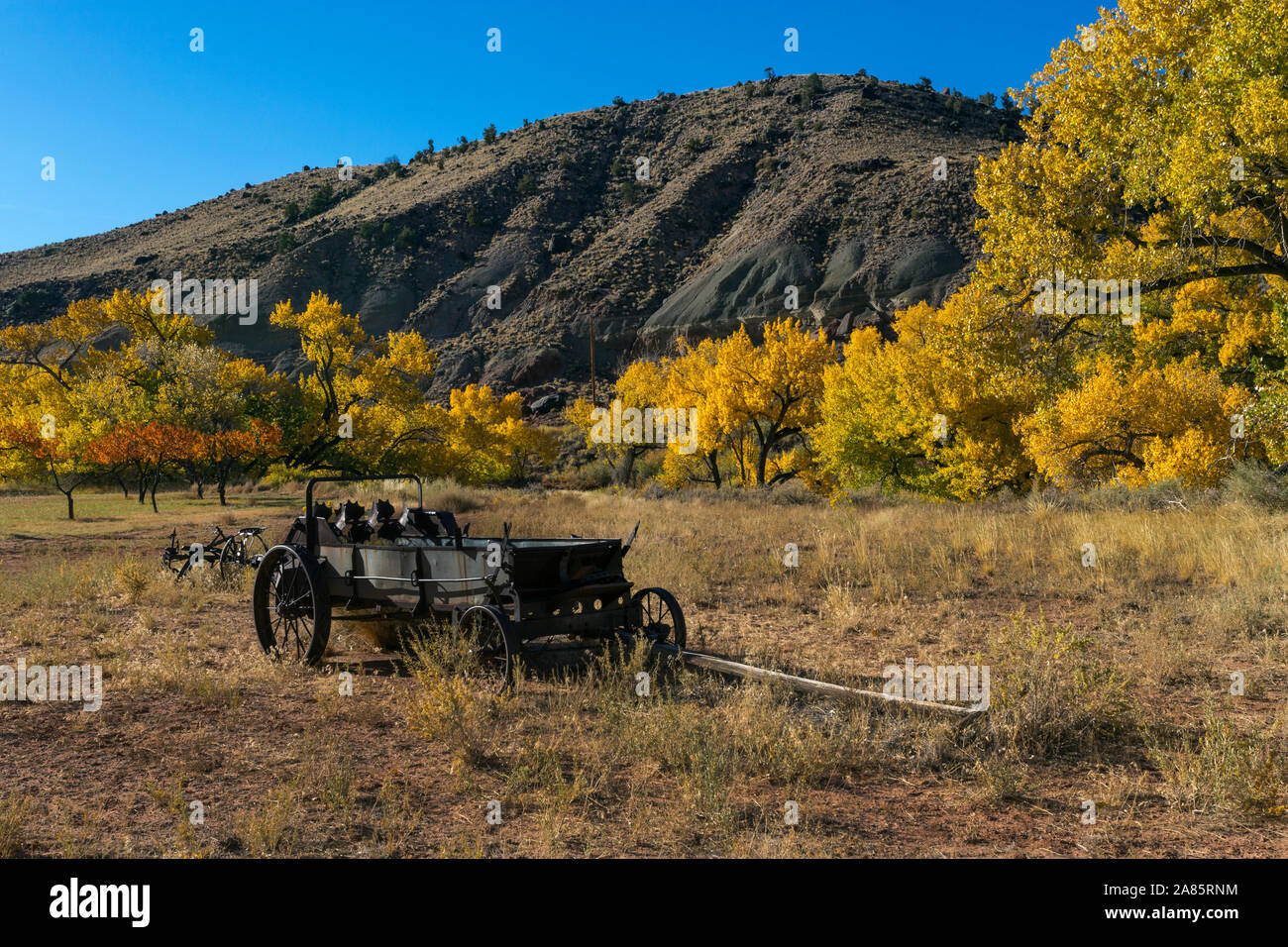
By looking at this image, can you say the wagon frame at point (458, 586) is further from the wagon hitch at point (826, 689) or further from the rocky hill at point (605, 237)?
the rocky hill at point (605, 237)

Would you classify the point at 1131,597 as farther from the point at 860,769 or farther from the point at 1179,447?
the point at 1179,447

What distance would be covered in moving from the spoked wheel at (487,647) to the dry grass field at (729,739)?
0.23 metres

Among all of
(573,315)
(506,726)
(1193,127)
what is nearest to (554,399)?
(573,315)

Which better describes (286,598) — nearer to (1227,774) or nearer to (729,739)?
(729,739)

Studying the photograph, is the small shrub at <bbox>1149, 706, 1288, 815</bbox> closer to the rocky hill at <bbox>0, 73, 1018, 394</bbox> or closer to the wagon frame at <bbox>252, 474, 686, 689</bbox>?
the wagon frame at <bbox>252, 474, 686, 689</bbox>

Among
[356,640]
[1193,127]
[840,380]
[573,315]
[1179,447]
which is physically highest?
[573,315]

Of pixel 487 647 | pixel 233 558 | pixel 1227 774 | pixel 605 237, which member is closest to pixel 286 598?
pixel 487 647

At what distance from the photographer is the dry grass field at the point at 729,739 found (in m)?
4.23

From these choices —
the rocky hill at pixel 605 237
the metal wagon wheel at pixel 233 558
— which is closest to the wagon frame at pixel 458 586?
the metal wagon wheel at pixel 233 558

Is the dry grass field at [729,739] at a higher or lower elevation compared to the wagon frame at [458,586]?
lower

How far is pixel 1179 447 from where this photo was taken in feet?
65.1

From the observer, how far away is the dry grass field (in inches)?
166

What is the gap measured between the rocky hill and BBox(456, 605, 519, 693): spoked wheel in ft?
216
